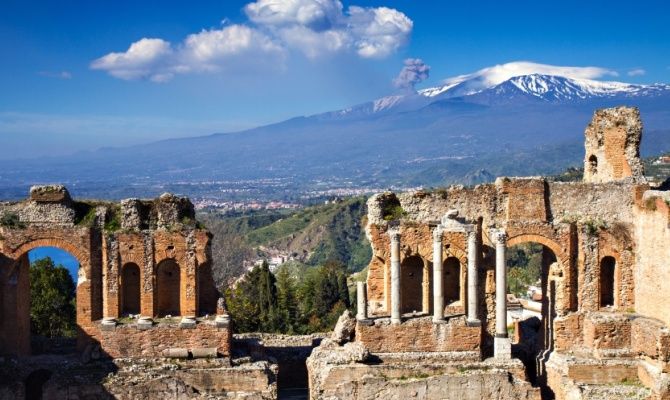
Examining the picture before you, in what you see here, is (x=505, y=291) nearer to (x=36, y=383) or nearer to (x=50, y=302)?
(x=36, y=383)

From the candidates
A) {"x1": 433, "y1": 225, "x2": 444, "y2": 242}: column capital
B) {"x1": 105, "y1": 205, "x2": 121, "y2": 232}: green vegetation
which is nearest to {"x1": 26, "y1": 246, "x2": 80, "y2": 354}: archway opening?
{"x1": 105, "y1": 205, "x2": 121, "y2": 232}: green vegetation

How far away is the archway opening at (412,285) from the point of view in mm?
24281

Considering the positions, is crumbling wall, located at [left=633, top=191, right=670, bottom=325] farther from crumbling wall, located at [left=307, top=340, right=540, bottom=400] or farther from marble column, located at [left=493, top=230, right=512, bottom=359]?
crumbling wall, located at [left=307, top=340, right=540, bottom=400]

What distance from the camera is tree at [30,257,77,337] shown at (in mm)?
30297

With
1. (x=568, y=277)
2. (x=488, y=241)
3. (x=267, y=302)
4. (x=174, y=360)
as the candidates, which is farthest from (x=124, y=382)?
(x=267, y=302)

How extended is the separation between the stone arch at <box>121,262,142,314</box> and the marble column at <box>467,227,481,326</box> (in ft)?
32.6

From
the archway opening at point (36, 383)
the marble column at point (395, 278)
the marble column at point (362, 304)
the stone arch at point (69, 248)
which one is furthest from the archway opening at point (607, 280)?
the archway opening at point (36, 383)

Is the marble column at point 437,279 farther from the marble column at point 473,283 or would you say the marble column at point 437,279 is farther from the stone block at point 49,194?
the stone block at point 49,194

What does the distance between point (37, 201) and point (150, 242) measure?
346 cm

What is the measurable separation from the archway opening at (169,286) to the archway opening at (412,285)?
698 cm

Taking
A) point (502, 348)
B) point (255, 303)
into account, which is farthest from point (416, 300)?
point (255, 303)

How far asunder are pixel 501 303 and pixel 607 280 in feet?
13.8

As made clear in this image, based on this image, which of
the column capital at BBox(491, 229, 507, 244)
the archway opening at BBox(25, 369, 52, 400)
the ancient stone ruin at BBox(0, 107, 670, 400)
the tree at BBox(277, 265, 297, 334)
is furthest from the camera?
the tree at BBox(277, 265, 297, 334)

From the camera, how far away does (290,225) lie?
320 ft
